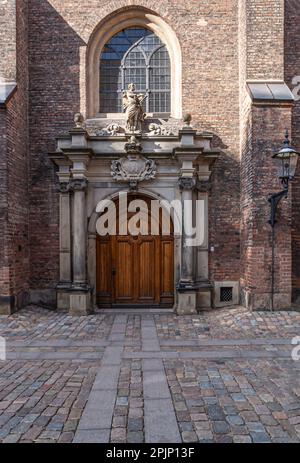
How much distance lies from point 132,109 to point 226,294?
5.37m

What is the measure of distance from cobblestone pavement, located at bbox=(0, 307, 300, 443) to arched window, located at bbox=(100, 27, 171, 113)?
19.9 ft

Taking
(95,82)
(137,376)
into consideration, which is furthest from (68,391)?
(95,82)

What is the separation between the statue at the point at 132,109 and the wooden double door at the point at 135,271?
110 inches

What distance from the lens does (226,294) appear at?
336 inches

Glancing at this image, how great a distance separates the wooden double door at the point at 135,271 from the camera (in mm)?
8461

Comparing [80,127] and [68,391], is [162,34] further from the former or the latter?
[68,391]

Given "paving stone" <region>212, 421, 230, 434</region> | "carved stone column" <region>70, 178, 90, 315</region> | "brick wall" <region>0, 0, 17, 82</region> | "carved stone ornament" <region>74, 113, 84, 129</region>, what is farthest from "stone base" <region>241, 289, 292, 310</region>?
"brick wall" <region>0, 0, 17, 82</region>

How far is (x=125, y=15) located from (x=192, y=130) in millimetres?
4013

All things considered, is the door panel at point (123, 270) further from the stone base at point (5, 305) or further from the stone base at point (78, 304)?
the stone base at point (5, 305)

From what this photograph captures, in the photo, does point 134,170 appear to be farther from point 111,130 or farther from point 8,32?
point 8,32

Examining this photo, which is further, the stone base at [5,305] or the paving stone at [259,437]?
the stone base at [5,305]

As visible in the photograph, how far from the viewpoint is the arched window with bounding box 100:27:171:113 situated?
9094 mm

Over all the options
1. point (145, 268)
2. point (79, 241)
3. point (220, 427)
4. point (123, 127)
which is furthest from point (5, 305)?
point (220, 427)

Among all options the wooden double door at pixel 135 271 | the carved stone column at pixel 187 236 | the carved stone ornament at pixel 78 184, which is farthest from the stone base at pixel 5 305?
the carved stone column at pixel 187 236
